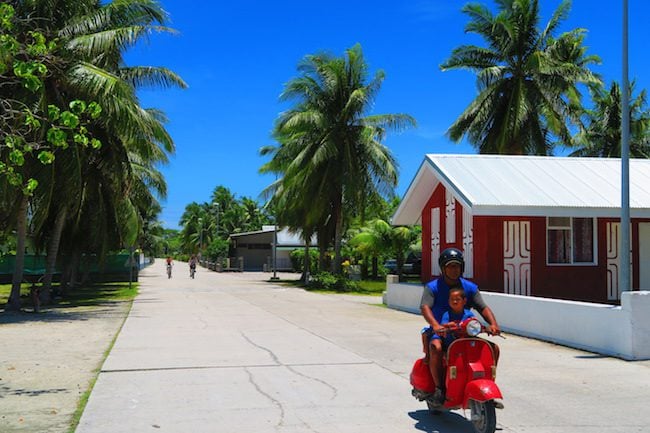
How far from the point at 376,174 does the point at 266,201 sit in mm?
12256

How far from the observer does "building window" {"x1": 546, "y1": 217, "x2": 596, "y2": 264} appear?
1903 centimetres

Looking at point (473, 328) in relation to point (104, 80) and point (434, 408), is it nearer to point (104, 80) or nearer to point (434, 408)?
point (434, 408)

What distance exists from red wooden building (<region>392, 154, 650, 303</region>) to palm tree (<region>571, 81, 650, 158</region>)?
24.9m

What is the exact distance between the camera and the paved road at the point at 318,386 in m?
6.82

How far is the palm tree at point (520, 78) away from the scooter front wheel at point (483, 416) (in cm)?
2659

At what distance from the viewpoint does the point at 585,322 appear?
1223cm

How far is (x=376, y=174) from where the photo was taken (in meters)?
35.5

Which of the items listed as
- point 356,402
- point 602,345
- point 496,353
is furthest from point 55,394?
point 602,345

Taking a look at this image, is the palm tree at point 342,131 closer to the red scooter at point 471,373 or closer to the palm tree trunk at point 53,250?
the palm tree trunk at point 53,250

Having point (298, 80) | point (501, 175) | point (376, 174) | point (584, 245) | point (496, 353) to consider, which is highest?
point (298, 80)

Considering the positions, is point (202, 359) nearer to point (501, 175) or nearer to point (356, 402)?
point (356, 402)

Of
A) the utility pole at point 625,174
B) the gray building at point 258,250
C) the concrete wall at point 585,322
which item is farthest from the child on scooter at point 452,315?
the gray building at point 258,250

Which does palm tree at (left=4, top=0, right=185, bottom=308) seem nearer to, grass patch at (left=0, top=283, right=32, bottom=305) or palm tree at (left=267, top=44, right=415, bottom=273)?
grass patch at (left=0, top=283, right=32, bottom=305)

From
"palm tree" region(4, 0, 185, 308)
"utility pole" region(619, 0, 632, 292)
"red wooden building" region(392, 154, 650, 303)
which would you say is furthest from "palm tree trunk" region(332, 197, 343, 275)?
"utility pole" region(619, 0, 632, 292)
